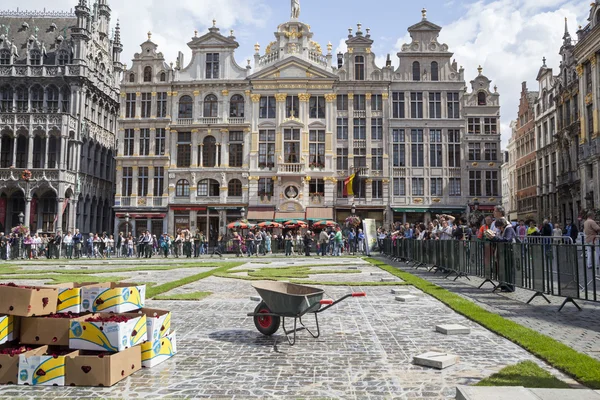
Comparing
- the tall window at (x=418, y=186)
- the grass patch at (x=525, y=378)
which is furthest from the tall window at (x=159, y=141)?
the grass patch at (x=525, y=378)

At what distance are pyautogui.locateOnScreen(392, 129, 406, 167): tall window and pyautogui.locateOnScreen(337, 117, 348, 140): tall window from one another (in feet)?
14.7

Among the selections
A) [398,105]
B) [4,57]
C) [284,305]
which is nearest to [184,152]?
[4,57]

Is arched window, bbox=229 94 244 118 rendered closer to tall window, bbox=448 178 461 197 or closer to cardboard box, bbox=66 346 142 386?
tall window, bbox=448 178 461 197

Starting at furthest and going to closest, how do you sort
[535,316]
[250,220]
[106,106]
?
[106,106]
[250,220]
[535,316]

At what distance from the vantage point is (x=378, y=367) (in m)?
5.76

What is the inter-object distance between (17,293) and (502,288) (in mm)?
11043

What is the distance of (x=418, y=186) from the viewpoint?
4488 centimetres

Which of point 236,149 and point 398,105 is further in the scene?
point 236,149

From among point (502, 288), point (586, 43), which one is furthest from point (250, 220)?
point (502, 288)

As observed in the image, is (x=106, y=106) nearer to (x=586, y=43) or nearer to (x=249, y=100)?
(x=249, y=100)

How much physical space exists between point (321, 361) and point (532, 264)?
665 cm

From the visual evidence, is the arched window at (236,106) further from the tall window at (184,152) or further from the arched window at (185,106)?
the tall window at (184,152)

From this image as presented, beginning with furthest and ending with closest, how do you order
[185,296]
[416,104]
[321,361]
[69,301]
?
[416,104]
[185,296]
[321,361]
[69,301]

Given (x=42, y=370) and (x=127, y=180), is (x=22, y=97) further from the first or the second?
(x=42, y=370)
